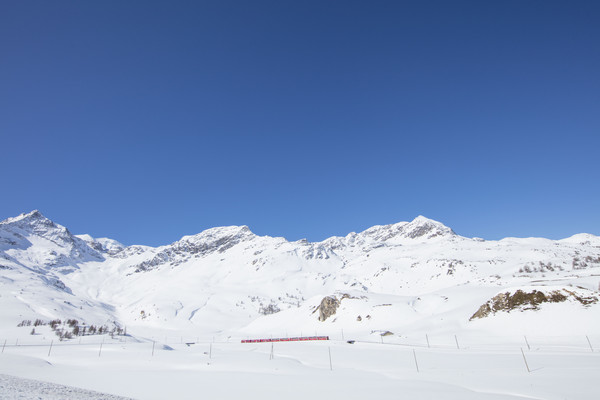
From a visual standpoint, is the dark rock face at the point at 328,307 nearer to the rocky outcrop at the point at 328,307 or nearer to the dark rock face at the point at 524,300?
the rocky outcrop at the point at 328,307

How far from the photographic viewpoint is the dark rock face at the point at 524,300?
1564 inches

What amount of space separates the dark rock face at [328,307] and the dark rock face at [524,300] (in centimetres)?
3928

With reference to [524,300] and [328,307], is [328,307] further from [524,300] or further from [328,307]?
[524,300]

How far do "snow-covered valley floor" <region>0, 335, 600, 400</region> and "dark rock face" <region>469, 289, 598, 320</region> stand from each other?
29.2 feet

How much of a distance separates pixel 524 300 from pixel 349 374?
35029 millimetres

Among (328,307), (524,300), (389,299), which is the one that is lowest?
(524,300)

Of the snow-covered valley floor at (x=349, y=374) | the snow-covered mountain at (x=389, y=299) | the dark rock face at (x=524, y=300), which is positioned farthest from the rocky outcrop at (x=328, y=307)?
the snow-covered valley floor at (x=349, y=374)

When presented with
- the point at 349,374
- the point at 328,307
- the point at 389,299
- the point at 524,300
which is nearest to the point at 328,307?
the point at 328,307

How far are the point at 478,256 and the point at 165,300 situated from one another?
166m

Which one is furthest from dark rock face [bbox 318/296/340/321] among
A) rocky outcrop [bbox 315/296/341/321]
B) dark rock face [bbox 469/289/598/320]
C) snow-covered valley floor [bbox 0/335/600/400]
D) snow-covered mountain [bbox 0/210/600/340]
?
snow-covered valley floor [bbox 0/335/600/400]

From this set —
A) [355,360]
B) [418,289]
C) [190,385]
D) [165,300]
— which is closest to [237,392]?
[190,385]

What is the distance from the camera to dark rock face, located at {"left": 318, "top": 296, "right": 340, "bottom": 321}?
80.0 meters

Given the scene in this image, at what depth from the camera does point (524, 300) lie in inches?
1679

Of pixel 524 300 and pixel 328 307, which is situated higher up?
pixel 328 307
